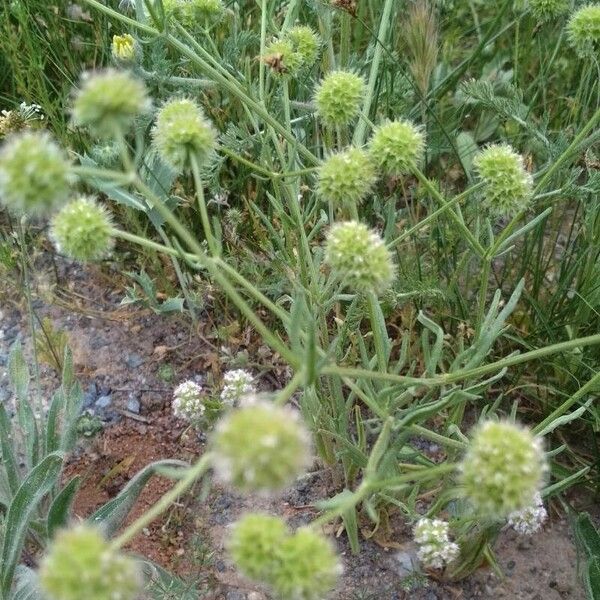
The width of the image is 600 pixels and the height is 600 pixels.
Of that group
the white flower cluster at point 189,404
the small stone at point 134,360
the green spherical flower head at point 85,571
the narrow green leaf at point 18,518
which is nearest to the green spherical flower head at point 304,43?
the white flower cluster at point 189,404

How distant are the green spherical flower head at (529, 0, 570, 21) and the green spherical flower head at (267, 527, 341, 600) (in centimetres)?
157

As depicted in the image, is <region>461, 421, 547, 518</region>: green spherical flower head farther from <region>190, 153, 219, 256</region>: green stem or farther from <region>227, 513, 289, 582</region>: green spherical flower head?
<region>190, 153, 219, 256</region>: green stem

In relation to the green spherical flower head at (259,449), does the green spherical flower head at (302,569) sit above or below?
below

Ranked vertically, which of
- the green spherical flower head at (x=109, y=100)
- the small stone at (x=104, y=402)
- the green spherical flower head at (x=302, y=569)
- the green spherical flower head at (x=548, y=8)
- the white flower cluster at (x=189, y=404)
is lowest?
the small stone at (x=104, y=402)

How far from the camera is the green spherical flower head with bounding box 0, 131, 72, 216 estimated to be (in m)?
1.07

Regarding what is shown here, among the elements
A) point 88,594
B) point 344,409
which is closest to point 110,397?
point 344,409

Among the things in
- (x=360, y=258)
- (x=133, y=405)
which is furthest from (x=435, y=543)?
(x=133, y=405)

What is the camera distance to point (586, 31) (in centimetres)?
183

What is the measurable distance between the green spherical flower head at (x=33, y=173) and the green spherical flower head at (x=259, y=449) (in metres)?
0.41

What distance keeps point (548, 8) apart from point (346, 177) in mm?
956

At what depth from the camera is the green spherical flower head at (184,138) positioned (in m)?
1.32

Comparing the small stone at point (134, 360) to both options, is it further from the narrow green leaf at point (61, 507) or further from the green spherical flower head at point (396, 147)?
the green spherical flower head at point (396, 147)

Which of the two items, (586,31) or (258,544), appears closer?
(258,544)

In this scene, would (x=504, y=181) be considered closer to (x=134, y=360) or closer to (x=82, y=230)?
(x=82, y=230)
